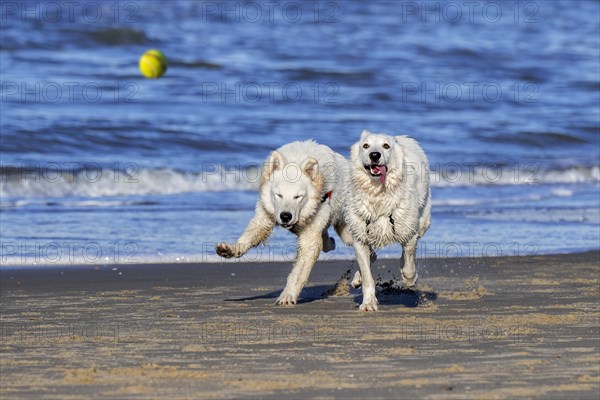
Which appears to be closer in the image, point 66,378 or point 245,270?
point 66,378

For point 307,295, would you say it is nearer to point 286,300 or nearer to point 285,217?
point 286,300

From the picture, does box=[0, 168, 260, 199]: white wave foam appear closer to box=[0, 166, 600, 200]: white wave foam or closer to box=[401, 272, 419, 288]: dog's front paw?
box=[0, 166, 600, 200]: white wave foam

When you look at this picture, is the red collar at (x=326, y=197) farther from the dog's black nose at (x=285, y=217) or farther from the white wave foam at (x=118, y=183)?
the white wave foam at (x=118, y=183)

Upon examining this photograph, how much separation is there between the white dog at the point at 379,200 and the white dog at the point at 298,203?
0.32 m

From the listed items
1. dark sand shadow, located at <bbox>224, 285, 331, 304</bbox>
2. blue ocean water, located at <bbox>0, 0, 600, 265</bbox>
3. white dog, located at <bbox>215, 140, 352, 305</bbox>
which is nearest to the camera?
white dog, located at <bbox>215, 140, 352, 305</bbox>

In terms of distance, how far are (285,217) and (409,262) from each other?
103 cm

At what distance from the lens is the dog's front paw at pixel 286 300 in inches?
341

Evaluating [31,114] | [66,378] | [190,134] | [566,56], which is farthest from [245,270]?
[566,56]

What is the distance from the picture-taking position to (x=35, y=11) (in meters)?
37.9

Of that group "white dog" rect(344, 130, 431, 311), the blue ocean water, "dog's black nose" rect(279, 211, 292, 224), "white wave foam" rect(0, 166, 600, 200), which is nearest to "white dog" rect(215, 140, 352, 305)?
"dog's black nose" rect(279, 211, 292, 224)

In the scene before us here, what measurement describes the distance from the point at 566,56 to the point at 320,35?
26.6 feet

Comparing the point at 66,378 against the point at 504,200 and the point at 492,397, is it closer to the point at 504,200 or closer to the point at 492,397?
the point at 492,397

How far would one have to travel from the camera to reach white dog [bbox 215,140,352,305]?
850cm

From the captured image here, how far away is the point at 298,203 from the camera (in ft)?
28.0
